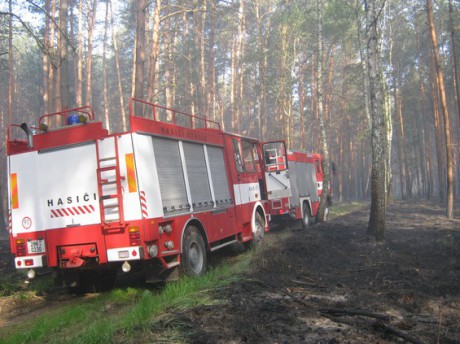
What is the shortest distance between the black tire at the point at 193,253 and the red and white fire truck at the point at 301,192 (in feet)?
23.4

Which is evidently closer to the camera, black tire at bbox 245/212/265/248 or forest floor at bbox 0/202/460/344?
forest floor at bbox 0/202/460/344

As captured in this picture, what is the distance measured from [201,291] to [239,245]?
524 cm

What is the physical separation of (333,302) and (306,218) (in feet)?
40.9

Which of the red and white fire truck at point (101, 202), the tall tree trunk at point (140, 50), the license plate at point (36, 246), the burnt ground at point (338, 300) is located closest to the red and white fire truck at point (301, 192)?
the burnt ground at point (338, 300)

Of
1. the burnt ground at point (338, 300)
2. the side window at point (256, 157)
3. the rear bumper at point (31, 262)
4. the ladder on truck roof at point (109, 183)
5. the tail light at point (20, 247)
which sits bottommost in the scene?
the burnt ground at point (338, 300)

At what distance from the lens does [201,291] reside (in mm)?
6148

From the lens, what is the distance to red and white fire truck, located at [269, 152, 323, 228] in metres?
15.5

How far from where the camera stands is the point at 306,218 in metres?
18.0

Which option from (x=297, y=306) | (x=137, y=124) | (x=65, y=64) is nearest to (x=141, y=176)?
(x=137, y=124)

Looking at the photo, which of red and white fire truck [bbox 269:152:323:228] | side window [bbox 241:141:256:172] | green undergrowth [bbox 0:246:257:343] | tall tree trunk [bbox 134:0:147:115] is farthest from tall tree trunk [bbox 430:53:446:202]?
green undergrowth [bbox 0:246:257:343]

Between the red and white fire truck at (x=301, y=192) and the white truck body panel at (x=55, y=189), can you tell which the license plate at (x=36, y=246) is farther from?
the red and white fire truck at (x=301, y=192)

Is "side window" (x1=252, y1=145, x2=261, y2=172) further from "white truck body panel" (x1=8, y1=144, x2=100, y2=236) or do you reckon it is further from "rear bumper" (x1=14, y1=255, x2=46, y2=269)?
"rear bumper" (x1=14, y1=255, x2=46, y2=269)

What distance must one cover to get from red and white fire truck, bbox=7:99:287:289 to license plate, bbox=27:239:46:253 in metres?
0.02

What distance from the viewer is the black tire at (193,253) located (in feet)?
25.8
